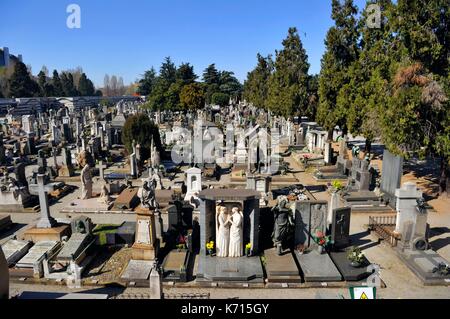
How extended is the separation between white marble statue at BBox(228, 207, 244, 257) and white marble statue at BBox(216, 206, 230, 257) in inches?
5.4

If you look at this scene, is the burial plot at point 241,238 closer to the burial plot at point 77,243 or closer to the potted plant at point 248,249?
the potted plant at point 248,249

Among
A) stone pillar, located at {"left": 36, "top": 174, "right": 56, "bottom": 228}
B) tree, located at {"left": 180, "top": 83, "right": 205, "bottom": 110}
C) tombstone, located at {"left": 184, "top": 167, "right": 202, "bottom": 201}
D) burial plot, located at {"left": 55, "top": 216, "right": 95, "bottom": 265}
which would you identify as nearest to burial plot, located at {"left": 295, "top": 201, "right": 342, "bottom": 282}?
tombstone, located at {"left": 184, "top": 167, "right": 202, "bottom": 201}

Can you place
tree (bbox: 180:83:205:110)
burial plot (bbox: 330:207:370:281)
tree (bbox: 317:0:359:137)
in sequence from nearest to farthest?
burial plot (bbox: 330:207:370:281) → tree (bbox: 317:0:359:137) → tree (bbox: 180:83:205:110)

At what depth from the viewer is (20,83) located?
74.2m

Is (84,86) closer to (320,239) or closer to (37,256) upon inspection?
(37,256)

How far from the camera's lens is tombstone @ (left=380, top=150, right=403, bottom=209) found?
53.5ft

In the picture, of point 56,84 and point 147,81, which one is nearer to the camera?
point 56,84

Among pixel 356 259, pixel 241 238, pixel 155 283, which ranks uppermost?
pixel 241 238

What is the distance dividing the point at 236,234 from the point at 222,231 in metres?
0.47

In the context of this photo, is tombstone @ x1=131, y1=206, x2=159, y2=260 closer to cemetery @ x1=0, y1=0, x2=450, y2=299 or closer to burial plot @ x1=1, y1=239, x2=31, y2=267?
cemetery @ x1=0, y1=0, x2=450, y2=299

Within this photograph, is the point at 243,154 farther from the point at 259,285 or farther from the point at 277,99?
the point at 277,99

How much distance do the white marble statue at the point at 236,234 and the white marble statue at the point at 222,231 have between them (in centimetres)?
14

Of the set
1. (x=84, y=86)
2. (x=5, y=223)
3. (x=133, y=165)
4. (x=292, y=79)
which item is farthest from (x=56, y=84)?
(x=5, y=223)
